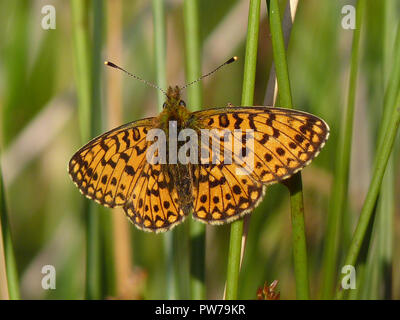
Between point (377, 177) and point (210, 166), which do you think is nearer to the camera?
point (377, 177)

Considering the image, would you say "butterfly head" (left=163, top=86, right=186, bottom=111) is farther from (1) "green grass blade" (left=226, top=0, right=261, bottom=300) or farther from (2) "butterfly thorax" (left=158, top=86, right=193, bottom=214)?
(1) "green grass blade" (left=226, top=0, right=261, bottom=300)

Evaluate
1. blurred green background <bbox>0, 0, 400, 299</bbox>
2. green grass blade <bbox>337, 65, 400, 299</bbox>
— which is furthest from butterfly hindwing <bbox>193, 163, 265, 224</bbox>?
blurred green background <bbox>0, 0, 400, 299</bbox>

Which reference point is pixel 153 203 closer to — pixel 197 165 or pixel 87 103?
pixel 197 165

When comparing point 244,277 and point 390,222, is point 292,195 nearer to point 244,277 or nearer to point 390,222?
point 390,222

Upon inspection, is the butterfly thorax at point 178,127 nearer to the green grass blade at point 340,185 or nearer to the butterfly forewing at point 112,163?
the butterfly forewing at point 112,163

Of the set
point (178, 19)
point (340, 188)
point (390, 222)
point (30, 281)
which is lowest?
point (30, 281)

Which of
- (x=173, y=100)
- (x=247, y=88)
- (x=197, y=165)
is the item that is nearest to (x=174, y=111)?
(x=173, y=100)

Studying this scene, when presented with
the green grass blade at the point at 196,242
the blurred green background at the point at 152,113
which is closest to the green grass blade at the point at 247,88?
the green grass blade at the point at 196,242
